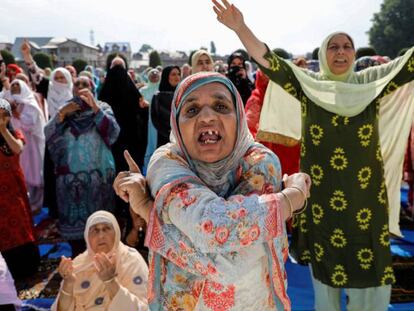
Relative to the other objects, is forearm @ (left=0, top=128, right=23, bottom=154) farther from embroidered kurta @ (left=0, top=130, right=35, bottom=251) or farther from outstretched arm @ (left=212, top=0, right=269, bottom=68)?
outstretched arm @ (left=212, top=0, right=269, bottom=68)

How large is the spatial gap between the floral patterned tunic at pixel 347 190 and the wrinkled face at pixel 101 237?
1102 millimetres

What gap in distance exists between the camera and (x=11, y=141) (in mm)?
3111

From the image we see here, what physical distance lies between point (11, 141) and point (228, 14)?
213 centimetres

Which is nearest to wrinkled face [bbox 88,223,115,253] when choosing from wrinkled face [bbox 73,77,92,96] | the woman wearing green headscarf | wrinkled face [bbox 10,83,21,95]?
the woman wearing green headscarf

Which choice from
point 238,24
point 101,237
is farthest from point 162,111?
point 238,24

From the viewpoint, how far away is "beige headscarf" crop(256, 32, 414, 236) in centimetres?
211

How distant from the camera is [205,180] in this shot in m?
1.14

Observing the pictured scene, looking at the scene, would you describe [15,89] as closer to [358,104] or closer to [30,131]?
[30,131]

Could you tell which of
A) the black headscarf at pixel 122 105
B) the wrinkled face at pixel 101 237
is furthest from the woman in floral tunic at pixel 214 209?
the black headscarf at pixel 122 105

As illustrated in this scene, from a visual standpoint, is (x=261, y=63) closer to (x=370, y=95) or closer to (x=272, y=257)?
(x=370, y=95)

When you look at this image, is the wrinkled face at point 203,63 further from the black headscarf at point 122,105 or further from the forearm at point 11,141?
the forearm at point 11,141

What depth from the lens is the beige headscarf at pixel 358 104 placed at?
211 cm

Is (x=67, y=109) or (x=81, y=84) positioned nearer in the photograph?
(x=67, y=109)

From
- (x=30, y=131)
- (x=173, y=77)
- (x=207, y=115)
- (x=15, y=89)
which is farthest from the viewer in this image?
(x=30, y=131)
